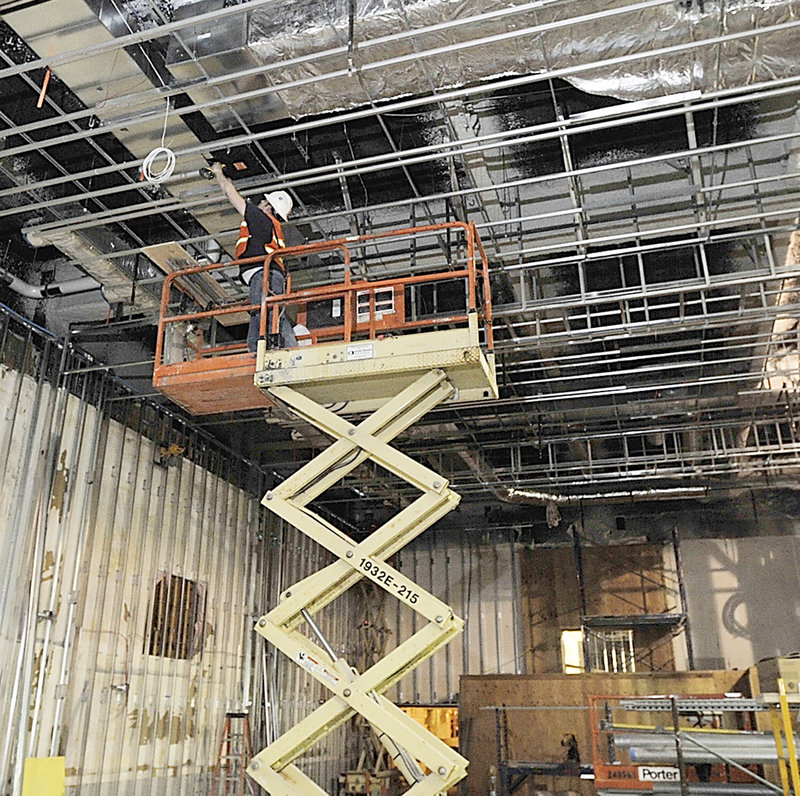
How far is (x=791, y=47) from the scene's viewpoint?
25.4 ft

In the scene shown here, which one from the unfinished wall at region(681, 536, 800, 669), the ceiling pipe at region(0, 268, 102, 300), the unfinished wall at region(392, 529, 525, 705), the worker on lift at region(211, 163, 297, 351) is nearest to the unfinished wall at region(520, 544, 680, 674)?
the unfinished wall at region(392, 529, 525, 705)

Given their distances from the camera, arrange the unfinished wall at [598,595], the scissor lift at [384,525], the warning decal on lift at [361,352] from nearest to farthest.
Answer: the scissor lift at [384,525], the warning decal on lift at [361,352], the unfinished wall at [598,595]

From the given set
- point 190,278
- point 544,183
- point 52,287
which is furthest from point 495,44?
point 52,287

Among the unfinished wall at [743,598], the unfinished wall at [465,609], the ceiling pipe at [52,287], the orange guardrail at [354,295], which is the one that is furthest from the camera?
the unfinished wall at [465,609]

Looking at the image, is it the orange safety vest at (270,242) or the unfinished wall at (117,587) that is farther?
the unfinished wall at (117,587)

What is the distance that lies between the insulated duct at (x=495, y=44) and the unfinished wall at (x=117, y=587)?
6.02 meters

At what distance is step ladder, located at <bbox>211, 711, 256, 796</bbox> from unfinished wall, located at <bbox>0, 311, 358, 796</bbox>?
0.24 meters

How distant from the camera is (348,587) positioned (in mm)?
7895

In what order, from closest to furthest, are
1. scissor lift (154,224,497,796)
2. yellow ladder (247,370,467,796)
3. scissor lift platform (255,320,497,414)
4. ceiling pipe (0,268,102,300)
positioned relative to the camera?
yellow ladder (247,370,467,796), scissor lift (154,224,497,796), scissor lift platform (255,320,497,414), ceiling pipe (0,268,102,300)

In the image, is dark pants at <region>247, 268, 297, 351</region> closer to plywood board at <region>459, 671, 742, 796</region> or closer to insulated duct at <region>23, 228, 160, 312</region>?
insulated duct at <region>23, 228, 160, 312</region>

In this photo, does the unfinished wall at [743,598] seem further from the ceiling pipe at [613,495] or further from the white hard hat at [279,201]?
the white hard hat at [279,201]

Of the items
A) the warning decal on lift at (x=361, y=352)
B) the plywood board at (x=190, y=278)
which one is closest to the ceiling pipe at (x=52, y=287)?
the plywood board at (x=190, y=278)

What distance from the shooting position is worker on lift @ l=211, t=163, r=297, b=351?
30.1 ft

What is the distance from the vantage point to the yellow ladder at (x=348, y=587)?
7.19 m
